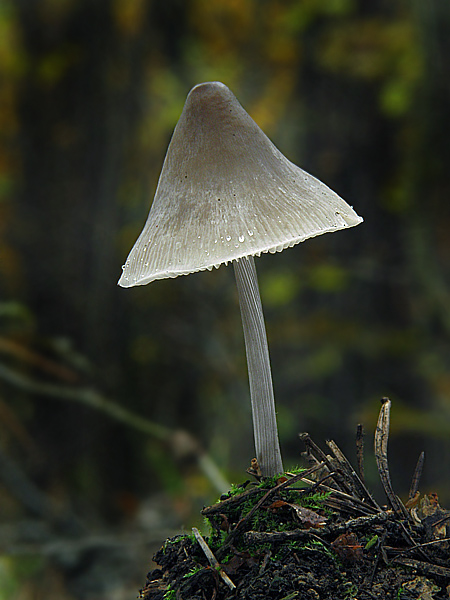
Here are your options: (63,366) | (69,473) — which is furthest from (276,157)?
(69,473)

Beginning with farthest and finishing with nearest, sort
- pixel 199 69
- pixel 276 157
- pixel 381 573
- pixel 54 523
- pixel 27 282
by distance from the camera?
pixel 199 69 < pixel 27 282 < pixel 54 523 < pixel 276 157 < pixel 381 573

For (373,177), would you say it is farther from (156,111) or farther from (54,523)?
(54,523)

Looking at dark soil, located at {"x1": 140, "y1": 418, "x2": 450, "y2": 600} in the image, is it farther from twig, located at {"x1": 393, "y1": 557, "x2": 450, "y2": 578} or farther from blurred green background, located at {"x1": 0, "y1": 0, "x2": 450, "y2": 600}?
blurred green background, located at {"x1": 0, "y1": 0, "x2": 450, "y2": 600}

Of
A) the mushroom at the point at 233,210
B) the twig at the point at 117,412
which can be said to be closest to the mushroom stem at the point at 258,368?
the mushroom at the point at 233,210

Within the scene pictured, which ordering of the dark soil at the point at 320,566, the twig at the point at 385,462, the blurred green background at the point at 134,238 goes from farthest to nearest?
the blurred green background at the point at 134,238, the twig at the point at 385,462, the dark soil at the point at 320,566

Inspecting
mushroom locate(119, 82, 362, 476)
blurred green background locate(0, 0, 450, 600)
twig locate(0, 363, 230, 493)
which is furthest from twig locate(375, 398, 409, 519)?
blurred green background locate(0, 0, 450, 600)

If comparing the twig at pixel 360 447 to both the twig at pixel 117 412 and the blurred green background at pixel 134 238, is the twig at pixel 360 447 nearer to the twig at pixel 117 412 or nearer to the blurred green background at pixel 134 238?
the twig at pixel 117 412
